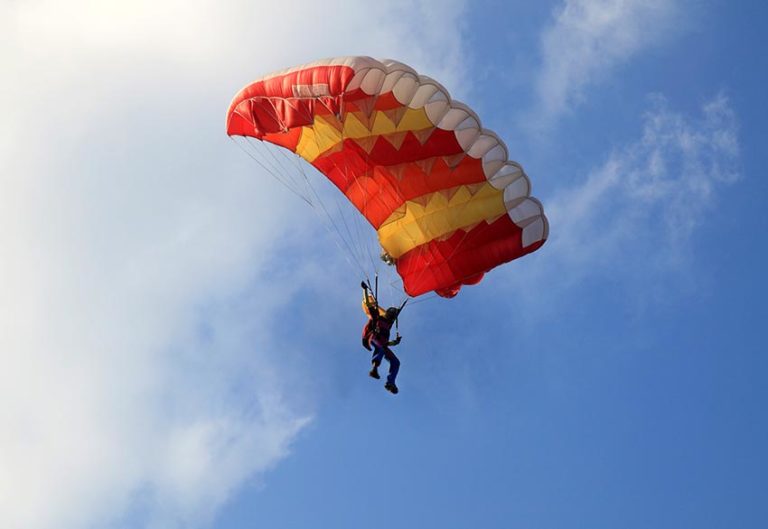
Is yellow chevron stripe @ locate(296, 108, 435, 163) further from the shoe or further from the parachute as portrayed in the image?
the shoe

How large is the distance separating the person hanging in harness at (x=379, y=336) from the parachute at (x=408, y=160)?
153 centimetres

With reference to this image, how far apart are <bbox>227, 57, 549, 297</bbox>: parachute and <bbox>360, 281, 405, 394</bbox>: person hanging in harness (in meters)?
1.53

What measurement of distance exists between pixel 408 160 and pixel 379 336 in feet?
13.1

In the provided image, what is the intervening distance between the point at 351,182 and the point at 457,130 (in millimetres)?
3711

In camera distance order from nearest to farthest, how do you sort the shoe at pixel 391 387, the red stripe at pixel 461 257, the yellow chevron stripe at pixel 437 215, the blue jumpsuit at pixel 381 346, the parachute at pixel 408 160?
1. the parachute at pixel 408 160
2. the shoe at pixel 391 387
3. the blue jumpsuit at pixel 381 346
4. the yellow chevron stripe at pixel 437 215
5. the red stripe at pixel 461 257

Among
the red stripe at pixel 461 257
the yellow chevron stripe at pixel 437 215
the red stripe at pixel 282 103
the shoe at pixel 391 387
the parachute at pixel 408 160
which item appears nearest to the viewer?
the red stripe at pixel 282 103

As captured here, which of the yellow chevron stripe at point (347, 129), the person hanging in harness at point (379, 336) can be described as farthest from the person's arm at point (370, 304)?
the yellow chevron stripe at point (347, 129)

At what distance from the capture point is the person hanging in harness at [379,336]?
86.3ft

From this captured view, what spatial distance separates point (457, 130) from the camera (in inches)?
1009

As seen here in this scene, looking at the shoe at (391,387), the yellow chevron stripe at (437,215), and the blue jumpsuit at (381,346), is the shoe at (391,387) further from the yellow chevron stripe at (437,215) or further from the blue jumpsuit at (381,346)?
the yellow chevron stripe at (437,215)

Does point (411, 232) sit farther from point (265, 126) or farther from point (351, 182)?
point (265, 126)

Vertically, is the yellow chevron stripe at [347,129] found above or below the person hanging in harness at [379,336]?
above

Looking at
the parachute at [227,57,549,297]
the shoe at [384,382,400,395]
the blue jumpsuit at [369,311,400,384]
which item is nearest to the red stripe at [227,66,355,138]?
the parachute at [227,57,549,297]

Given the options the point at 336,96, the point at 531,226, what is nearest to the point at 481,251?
the point at 531,226
